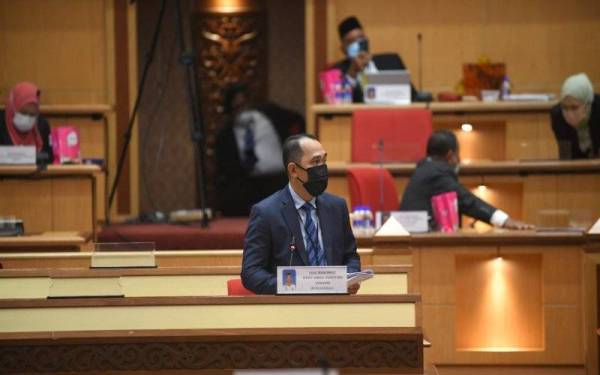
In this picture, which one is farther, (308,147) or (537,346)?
(537,346)

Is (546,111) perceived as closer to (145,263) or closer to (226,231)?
(226,231)

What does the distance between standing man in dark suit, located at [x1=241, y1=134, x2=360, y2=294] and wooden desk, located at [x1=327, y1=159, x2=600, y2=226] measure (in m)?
3.58

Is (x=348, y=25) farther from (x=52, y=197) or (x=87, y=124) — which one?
(x=52, y=197)

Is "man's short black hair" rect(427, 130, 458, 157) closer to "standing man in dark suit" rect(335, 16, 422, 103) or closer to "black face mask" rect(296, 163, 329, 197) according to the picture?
"standing man in dark suit" rect(335, 16, 422, 103)

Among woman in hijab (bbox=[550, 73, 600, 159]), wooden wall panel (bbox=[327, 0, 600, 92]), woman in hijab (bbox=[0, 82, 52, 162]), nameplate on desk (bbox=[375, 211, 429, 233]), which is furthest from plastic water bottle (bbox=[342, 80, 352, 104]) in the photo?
nameplate on desk (bbox=[375, 211, 429, 233])

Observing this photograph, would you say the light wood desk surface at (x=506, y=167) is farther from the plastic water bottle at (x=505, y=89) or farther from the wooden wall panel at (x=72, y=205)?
the wooden wall panel at (x=72, y=205)

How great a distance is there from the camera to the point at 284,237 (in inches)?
190

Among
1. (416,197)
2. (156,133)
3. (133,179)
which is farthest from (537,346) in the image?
(156,133)

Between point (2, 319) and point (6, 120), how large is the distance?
175 inches

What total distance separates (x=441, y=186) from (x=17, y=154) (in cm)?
284

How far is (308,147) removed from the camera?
16.2ft

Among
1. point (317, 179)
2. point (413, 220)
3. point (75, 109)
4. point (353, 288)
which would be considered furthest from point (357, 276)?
point (75, 109)

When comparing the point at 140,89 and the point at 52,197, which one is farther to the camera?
the point at 140,89

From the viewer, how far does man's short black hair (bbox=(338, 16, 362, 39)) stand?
9.88 metres
